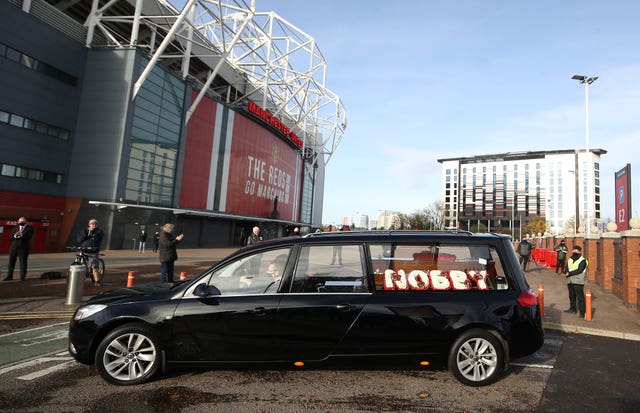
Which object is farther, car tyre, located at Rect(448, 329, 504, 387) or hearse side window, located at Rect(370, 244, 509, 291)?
hearse side window, located at Rect(370, 244, 509, 291)

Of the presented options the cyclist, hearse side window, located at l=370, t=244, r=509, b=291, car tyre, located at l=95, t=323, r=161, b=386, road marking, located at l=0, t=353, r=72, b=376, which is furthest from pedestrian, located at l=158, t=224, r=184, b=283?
hearse side window, located at l=370, t=244, r=509, b=291

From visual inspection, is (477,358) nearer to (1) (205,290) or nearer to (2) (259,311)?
(2) (259,311)

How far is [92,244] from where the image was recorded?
32.3ft

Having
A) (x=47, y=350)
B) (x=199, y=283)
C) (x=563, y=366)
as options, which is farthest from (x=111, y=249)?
(x=563, y=366)

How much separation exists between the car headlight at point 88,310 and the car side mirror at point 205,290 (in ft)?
3.34

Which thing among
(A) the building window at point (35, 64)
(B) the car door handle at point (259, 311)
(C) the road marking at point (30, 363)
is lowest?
(C) the road marking at point (30, 363)

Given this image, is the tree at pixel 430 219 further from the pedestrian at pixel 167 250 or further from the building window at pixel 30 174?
the pedestrian at pixel 167 250

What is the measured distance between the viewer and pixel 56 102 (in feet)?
77.8

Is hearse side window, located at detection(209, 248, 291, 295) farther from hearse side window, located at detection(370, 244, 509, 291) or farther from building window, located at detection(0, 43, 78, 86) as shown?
building window, located at detection(0, 43, 78, 86)

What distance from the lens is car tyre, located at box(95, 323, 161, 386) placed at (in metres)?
3.91

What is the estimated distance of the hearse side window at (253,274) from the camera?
4.07 metres

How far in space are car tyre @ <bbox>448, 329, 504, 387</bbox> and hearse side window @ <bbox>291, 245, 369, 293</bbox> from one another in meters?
1.18

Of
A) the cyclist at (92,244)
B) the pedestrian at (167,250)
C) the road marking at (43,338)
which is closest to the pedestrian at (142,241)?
the cyclist at (92,244)

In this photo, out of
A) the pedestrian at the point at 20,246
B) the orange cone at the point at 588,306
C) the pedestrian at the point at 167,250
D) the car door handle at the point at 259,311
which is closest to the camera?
the car door handle at the point at 259,311
